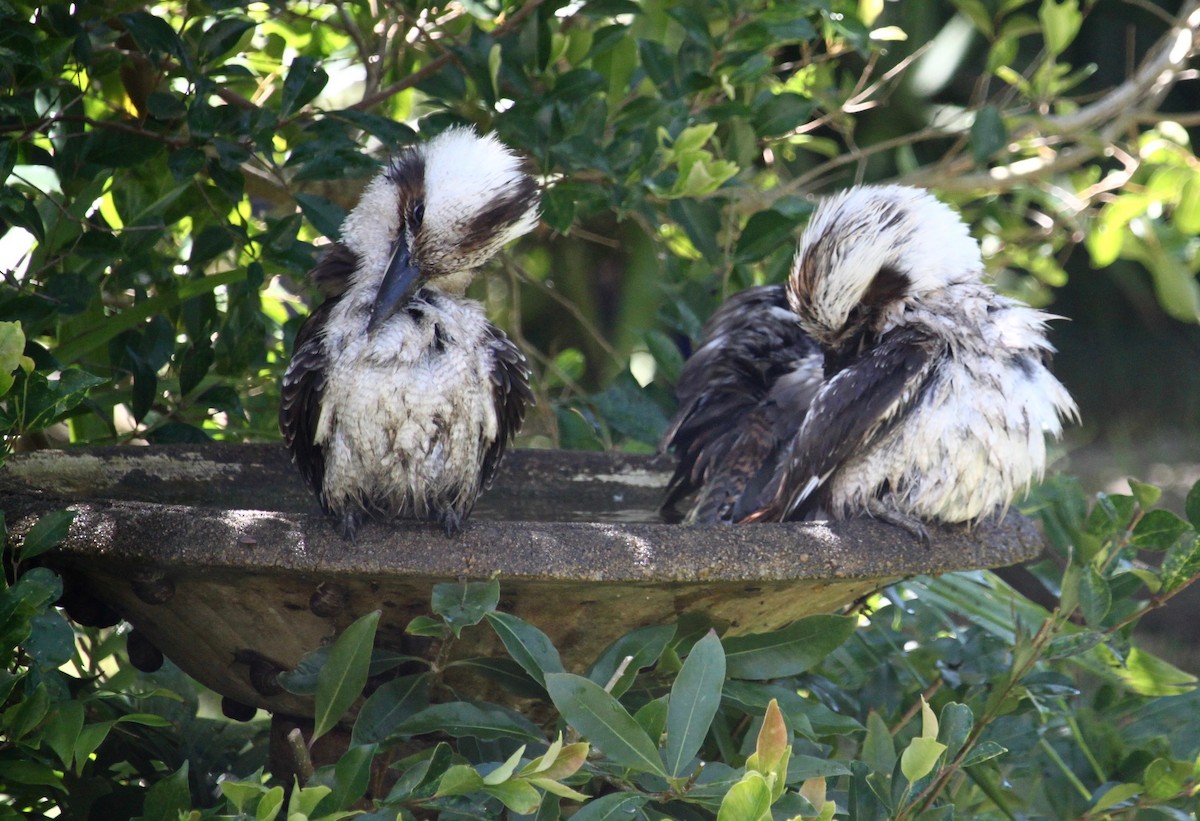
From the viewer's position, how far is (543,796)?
5.32 ft

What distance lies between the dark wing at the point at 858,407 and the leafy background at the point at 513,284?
45 cm

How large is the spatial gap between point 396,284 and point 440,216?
161 mm

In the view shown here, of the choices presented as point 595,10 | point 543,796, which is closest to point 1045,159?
point 595,10

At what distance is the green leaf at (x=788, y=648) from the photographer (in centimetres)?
186

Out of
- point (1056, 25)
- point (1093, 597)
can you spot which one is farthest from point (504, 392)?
point (1056, 25)

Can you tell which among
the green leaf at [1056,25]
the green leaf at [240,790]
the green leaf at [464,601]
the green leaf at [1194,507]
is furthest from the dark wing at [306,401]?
the green leaf at [1056,25]

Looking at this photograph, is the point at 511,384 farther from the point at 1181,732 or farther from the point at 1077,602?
the point at 1181,732

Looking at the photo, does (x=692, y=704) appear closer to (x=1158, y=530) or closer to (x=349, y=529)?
(x=349, y=529)

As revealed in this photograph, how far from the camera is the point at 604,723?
60.5 inches

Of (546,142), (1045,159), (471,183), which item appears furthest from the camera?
(1045,159)

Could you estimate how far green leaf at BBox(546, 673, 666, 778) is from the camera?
1.53 meters

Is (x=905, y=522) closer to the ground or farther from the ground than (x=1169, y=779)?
farther from the ground

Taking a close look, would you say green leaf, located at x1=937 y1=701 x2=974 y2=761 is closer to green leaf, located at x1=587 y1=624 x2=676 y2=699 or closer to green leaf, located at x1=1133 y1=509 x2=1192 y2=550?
green leaf, located at x1=587 y1=624 x2=676 y2=699

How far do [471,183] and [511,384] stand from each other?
38cm
